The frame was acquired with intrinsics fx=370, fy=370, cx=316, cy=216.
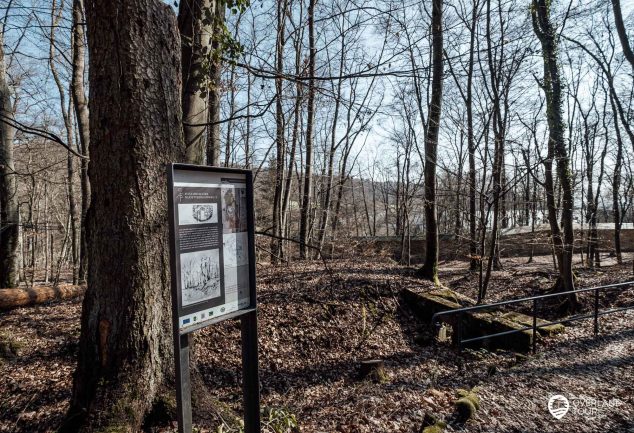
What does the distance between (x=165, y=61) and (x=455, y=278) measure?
13788mm

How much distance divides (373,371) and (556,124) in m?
8.21

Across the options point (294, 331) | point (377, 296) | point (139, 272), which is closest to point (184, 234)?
point (139, 272)

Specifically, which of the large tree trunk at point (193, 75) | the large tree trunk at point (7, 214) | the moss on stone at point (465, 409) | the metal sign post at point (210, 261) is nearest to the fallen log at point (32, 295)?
the large tree trunk at point (7, 214)

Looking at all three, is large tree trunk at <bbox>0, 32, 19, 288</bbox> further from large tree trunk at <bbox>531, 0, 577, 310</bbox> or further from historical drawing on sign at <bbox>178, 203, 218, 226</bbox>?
large tree trunk at <bbox>531, 0, 577, 310</bbox>

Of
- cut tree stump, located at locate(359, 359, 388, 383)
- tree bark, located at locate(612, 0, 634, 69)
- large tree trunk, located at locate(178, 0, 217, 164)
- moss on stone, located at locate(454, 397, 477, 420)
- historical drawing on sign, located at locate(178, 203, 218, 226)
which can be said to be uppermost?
tree bark, located at locate(612, 0, 634, 69)

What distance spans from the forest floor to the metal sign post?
172 centimetres

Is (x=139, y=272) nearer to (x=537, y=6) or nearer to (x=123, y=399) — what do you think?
Result: (x=123, y=399)

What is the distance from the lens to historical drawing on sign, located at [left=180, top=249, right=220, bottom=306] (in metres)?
2.07

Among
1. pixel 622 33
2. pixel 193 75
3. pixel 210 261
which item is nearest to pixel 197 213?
pixel 210 261

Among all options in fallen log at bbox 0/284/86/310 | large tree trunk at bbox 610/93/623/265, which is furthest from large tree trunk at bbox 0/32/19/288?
large tree trunk at bbox 610/93/623/265

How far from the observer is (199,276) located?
2154mm

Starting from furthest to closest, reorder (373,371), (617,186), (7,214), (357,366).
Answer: (617,186) → (7,214) → (357,366) → (373,371)

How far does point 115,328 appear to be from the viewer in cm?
289

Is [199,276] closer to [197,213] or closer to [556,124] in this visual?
[197,213]
